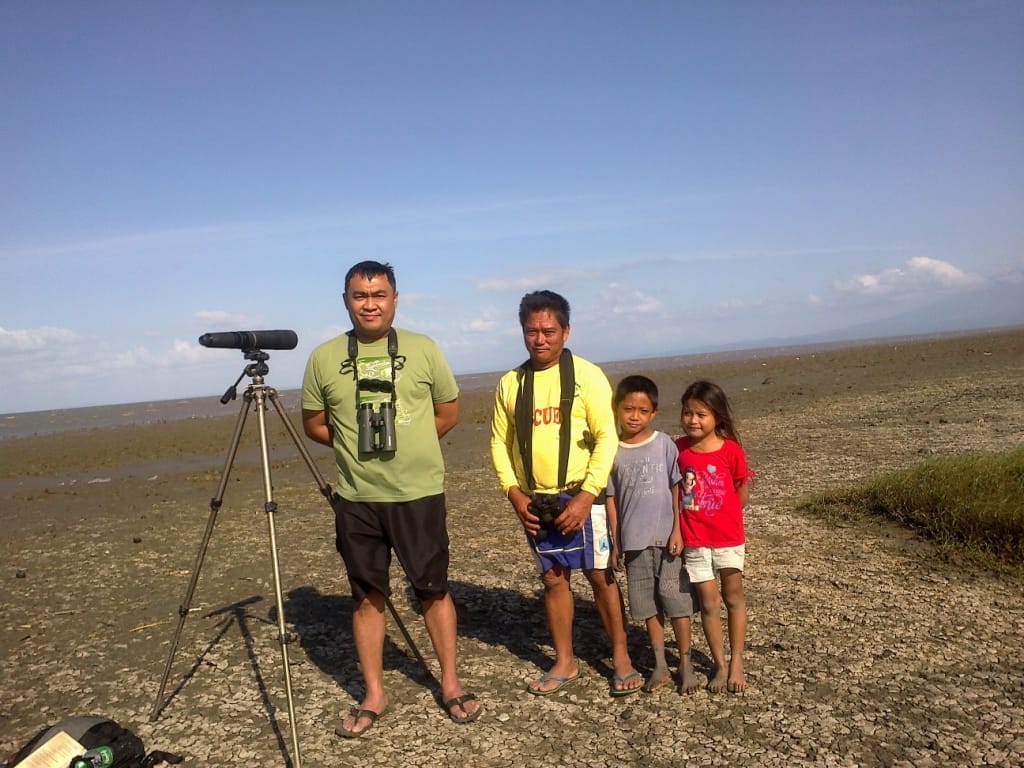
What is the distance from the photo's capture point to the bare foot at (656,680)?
4.09 metres

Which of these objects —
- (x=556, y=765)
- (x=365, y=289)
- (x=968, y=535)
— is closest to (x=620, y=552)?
(x=556, y=765)

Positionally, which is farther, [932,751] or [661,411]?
[661,411]

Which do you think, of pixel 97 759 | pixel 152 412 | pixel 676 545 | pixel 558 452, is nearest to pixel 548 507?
pixel 558 452

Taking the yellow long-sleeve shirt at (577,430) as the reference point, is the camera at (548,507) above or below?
below

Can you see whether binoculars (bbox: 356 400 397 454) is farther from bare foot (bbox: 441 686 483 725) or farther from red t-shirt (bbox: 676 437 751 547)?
red t-shirt (bbox: 676 437 751 547)

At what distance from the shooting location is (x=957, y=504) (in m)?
6.04

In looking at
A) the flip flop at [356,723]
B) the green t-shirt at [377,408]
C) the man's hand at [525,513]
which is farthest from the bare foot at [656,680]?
the green t-shirt at [377,408]

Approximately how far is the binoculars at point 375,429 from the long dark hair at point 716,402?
4.91ft

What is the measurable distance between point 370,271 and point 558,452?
51.6 inches

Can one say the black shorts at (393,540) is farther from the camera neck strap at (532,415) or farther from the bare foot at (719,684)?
the bare foot at (719,684)

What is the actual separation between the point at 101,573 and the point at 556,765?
17.9 ft

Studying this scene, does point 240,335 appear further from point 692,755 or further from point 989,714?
point 989,714

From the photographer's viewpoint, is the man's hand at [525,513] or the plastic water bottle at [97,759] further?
the man's hand at [525,513]

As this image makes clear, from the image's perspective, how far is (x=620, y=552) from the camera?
4.18m
